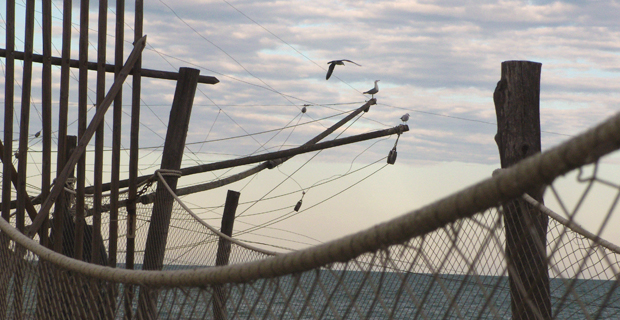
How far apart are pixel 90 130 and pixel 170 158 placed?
0.95 metres

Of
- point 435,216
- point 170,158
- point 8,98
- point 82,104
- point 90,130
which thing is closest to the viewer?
point 435,216

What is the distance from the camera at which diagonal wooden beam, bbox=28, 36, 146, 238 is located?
18.9 ft

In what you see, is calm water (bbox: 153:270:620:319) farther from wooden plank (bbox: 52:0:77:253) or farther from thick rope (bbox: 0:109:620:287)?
wooden plank (bbox: 52:0:77:253)

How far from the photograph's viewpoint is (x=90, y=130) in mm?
5758

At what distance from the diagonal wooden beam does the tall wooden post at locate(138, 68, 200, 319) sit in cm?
53

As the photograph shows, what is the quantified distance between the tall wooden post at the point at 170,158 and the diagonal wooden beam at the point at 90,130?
532mm

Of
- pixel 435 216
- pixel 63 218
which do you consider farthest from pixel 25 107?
pixel 435 216

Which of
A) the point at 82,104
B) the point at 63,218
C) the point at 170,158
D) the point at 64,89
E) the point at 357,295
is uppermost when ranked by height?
the point at 64,89

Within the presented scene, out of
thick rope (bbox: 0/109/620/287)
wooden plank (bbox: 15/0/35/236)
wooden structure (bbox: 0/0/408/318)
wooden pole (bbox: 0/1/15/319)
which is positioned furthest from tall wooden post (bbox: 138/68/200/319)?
thick rope (bbox: 0/109/620/287)

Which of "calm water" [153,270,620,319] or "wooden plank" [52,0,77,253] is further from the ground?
"wooden plank" [52,0,77,253]

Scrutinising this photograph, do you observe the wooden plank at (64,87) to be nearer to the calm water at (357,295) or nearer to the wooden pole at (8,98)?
the wooden pole at (8,98)

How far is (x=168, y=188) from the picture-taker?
632cm

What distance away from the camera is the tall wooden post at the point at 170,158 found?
6301 mm

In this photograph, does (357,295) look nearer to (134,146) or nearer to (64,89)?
(134,146)
